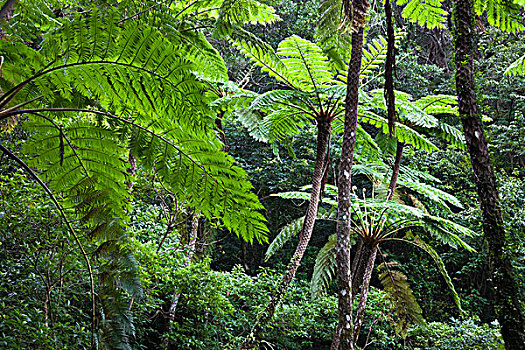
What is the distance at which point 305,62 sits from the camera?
4113mm

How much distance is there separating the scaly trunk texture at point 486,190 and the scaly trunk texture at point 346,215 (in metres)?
0.87

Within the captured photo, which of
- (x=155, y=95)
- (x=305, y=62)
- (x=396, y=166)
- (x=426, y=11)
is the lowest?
(x=155, y=95)

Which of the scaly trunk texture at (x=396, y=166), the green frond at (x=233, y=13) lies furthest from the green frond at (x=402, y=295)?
the green frond at (x=233, y=13)

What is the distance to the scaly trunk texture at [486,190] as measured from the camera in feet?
9.18

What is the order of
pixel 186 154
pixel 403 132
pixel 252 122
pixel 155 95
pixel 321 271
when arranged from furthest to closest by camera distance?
pixel 321 271, pixel 403 132, pixel 252 122, pixel 186 154, pixel 155 95

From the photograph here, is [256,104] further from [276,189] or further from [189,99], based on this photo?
[276,189]

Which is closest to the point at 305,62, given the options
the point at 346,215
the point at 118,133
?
the point at 346,215

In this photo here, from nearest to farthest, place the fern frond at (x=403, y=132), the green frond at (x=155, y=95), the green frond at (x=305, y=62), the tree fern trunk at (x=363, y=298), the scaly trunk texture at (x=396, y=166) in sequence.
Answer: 1. the green frond at (x=155, y=95)
2. the green frond at (x=305, y=62)
3. the fern frond at (x=403, y=132)
4. the tree fern trunk at (x=363, y=298)
5. the scaly trunk texture at (x=396, y=166)

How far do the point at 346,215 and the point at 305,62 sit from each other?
1.80 m

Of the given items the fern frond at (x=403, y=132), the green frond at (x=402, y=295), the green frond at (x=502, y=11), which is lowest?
the green frond at (x=402, y=295)

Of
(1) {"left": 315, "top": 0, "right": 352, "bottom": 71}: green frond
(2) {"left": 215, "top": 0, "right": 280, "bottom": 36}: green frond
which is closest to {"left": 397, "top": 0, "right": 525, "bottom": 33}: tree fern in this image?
(1) {"left": 315, "top": 0, "right": 352, "bottom": 71}: green frond

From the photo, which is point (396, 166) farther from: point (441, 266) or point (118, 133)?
point (118, 133)

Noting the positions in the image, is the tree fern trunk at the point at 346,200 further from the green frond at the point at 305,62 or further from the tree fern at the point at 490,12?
the tree fern at the point at 490,12

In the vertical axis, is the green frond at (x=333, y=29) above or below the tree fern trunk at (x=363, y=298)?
above
